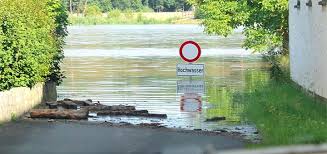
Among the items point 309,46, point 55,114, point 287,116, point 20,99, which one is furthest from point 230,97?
point 287,116

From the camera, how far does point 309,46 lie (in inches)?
1059

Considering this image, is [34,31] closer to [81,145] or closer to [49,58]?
[49,58]

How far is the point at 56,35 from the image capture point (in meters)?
30.2

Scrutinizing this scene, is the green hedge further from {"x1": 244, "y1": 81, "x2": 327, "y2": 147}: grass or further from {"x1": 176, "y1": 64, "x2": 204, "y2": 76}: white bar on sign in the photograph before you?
{"x1": 176, "y1": 64, "x2": 204, "y2": 76}: white bar on sign

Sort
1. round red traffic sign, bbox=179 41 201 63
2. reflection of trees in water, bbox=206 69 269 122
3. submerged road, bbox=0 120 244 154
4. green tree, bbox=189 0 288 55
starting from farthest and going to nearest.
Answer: green tree, bbox=189 0 288 55 → reflection of trees in water, bbox=206 69 269 122 → round red traffic sign, bbox=179 41 201 63 → submerged road, bbox=0 120 244 154

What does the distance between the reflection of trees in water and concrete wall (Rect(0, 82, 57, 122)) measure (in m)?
4.86

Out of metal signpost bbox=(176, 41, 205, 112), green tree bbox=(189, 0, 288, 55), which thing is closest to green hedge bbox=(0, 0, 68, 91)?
metal signpost bbox=(176, 41, 205, 112)

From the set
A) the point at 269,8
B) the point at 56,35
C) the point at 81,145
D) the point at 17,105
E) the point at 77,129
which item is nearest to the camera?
the point at 81,145

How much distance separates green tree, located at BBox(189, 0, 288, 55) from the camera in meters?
45.2

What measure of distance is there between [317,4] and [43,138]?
33.4 ft

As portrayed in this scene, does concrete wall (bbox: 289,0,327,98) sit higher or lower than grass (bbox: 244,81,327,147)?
higher

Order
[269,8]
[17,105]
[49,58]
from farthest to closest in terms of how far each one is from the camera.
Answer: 1. [269,8]
2. [49,58]
3. [17,105]

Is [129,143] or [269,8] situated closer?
[129,143]

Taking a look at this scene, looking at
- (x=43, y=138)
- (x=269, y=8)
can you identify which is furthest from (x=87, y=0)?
(x=43, y=138)
